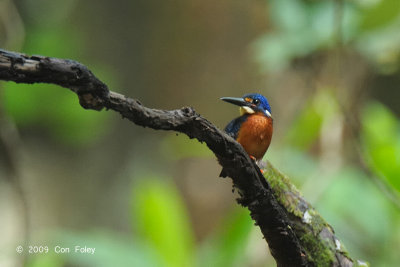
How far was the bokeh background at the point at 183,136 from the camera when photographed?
240cm

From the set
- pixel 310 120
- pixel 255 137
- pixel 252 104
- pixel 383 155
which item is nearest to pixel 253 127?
pixel 255 137

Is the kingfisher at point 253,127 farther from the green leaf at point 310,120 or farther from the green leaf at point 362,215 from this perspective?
the green leaf at point 362,215

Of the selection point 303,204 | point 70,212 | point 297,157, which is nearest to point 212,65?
point 297,157

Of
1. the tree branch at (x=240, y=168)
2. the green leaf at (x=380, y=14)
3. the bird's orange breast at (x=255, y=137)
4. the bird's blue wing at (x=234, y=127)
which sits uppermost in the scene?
the green leaf at (x=380, y=14)

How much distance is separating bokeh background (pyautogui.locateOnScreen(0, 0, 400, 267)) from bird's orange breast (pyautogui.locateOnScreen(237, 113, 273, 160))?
72 centimetres

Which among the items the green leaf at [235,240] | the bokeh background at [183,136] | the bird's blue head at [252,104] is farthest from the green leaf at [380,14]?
the bird's blue head at [252,104]

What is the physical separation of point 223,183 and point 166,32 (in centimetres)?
111

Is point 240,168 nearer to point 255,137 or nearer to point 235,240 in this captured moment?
point 255,137

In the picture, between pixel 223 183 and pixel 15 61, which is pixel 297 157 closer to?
pixel 223 183

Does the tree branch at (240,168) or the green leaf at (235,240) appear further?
the green leaf at (235,240)

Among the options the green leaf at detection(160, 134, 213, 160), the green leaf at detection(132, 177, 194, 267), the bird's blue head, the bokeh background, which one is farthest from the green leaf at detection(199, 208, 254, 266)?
the bird's blue head

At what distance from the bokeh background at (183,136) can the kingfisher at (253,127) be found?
0.64 m

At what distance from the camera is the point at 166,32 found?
3779mm

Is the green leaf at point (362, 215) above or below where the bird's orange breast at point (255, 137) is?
above
